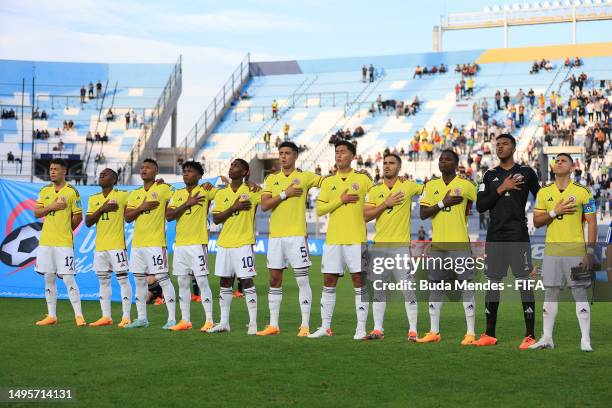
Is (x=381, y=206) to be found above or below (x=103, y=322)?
above

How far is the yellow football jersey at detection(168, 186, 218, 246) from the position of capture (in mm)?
12203

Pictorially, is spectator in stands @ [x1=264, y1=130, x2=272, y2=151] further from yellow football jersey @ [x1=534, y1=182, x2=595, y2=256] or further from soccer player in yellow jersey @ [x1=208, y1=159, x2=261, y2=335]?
yellow football jersey @ [x1=534, y1=182, x2=595, y2=256]

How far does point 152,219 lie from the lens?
12.4 metres

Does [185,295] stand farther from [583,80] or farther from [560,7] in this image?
[560,7]

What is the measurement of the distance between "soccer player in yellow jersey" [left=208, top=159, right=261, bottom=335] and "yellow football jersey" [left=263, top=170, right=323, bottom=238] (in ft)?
1.28

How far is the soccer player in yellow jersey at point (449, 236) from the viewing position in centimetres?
1066

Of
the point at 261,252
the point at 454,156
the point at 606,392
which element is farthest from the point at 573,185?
the point at 261,252

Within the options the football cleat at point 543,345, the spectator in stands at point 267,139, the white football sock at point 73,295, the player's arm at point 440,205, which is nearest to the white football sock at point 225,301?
the white football sock at point 73,295

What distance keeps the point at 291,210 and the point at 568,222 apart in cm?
344

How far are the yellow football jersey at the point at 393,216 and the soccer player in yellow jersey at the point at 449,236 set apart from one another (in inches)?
10.6

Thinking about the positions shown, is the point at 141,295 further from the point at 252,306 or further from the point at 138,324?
the point at 252,306

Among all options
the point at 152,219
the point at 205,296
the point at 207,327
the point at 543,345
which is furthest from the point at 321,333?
the point at 152,219

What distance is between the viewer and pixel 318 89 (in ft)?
189

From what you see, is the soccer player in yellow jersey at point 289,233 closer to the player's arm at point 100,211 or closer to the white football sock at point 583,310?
the player's arm at point 100,211
